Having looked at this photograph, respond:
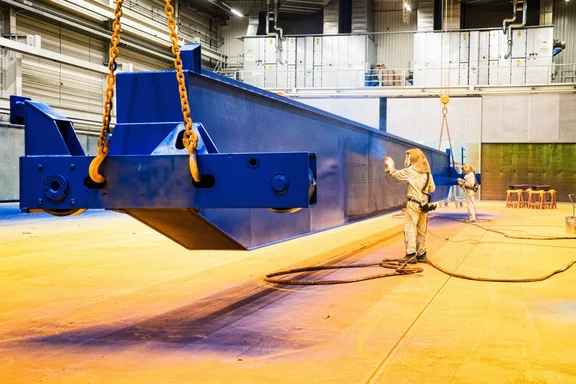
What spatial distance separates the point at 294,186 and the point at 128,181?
1000 mm

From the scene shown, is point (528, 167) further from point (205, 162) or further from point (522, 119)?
point (205, 162)

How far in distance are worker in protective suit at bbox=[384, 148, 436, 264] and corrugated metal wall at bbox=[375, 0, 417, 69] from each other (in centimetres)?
2433

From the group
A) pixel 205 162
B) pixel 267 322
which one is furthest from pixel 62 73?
pixel 205 162

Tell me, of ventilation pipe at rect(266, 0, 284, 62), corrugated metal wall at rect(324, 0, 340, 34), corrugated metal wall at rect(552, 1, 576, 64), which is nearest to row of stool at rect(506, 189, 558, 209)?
corrugated metal wall at rect(552, 1, 576, 64)

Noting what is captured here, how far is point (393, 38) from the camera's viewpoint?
31.3 metres

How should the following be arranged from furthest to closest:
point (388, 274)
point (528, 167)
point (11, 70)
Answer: point (528, 167)
point (11, 70)
point (388, 274)

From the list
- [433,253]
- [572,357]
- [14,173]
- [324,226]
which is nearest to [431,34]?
[14,173]

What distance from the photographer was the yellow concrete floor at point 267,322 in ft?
11.5

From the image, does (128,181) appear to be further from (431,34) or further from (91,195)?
(431,34)

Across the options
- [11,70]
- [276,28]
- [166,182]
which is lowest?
[166,182]

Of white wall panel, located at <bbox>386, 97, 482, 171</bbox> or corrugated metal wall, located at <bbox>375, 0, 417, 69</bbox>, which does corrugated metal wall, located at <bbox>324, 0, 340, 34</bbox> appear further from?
white wall panel, located at <bbox>386, 97, 482, 171</bbox>

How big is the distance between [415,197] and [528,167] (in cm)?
2123

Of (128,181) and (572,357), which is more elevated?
(128,181)

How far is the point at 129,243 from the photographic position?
10195 mm
